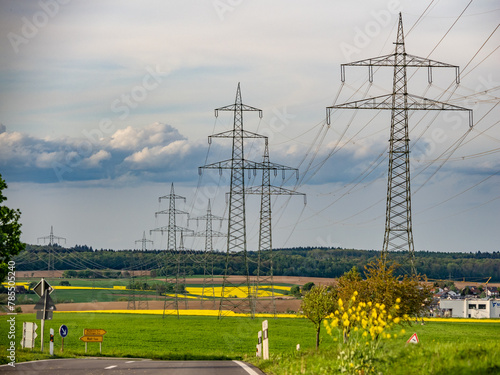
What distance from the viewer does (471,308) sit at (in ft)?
533

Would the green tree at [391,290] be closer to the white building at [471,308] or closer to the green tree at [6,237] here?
the green tree at [6,237]

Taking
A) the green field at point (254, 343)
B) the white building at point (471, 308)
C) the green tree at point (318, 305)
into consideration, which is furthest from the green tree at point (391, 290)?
the white building at point (471, 308)

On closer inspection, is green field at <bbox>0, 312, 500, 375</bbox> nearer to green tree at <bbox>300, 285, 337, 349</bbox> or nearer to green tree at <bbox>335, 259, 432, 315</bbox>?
green tree at <bbox>300, 285, 337, 349</bbox>

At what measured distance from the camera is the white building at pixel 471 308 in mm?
158000

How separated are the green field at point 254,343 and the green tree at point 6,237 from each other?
11.9 feet

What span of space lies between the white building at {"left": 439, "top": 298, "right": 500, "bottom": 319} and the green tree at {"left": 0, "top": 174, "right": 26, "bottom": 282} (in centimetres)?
14395

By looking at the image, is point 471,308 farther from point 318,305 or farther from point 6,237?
point 6,237

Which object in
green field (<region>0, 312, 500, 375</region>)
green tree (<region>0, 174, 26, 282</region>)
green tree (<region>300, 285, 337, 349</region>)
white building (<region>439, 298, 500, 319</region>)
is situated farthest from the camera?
white building (<region>439, 298, 500, 319</region>)

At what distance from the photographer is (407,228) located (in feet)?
168

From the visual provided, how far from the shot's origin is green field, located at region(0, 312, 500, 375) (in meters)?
15.2

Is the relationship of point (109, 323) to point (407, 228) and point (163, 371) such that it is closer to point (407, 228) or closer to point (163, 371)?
point (407, 228)

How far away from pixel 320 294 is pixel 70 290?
11700 centimetres

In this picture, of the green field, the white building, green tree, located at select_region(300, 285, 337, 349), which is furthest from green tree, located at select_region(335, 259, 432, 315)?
the white building

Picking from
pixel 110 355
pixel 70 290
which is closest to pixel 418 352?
pixel 110 355
